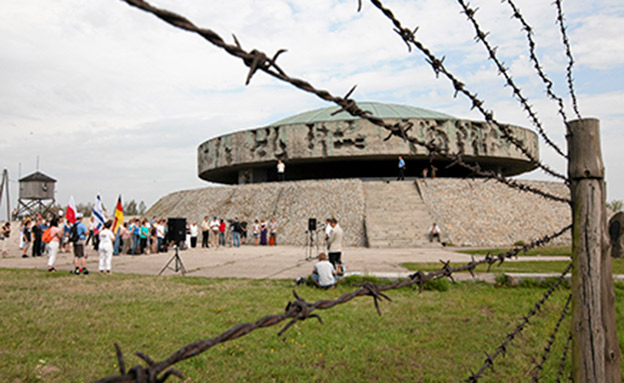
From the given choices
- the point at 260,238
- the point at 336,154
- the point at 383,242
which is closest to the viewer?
the point at 383,242

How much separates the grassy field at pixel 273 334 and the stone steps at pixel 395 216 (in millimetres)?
14145

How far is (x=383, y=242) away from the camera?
22984 millimetres

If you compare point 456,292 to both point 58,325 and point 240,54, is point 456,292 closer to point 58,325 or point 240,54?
point 58,325

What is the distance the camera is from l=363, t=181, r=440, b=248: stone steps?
23.3m

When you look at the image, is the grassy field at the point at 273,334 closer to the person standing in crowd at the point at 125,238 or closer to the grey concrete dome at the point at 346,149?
the person standing in crowd at the point at 125,238

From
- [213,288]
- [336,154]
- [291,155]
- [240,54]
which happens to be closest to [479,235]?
[336,154]

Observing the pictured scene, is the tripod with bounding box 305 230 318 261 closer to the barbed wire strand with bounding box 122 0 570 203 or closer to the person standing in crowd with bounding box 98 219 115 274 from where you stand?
the person standing in crowd with bounding box 98 219 115 274

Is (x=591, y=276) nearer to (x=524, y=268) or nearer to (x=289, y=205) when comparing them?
(x=524, y=268)

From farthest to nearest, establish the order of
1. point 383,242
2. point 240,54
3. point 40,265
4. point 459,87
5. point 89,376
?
point 383,242 < point 40,265 < point 89,376 < point 459,87 < point 240,54

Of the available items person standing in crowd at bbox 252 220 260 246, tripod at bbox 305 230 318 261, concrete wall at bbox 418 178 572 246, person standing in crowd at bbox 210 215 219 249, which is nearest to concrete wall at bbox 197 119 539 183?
concrete wall at bbox 418 178 572 246

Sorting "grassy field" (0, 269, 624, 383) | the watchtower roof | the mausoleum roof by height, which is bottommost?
"grassy field" (0, 269, 624, 383)

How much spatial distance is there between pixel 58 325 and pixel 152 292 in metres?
2.78

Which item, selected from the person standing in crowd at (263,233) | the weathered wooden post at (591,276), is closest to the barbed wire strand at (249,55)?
the weathered wooden post at (591,276)

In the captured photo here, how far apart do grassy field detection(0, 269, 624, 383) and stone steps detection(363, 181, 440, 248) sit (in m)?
14.1
